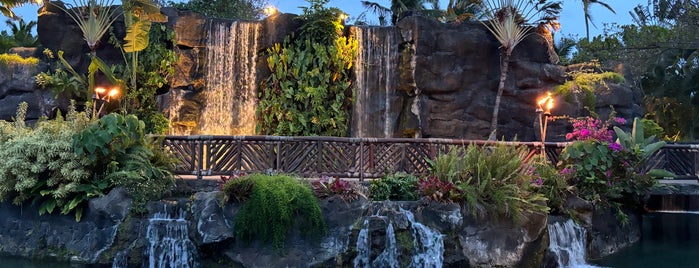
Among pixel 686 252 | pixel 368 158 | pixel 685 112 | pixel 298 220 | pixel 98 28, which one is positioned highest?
pixel 98 28

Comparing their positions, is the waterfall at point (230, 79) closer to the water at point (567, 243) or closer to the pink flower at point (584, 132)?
the pink flower at point (584, 132)

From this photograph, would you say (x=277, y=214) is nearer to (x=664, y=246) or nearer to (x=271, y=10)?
(x=664, y=246)

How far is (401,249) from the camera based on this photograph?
342 inches

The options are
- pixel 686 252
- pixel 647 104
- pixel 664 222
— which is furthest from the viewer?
pixel 647 104

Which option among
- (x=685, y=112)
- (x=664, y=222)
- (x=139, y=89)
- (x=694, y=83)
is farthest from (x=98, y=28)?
(x=685, y=112)

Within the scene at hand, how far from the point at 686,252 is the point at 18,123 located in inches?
572

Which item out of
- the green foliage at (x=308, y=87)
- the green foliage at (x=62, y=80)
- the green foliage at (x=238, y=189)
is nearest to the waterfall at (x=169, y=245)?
the green foliage at (x=238, y=189)

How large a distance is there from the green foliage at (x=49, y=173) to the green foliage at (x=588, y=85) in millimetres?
13552

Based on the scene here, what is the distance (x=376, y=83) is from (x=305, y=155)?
753cm

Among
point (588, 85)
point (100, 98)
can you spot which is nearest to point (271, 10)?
point (100, 98)

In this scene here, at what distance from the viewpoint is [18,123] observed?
1069 centimetres

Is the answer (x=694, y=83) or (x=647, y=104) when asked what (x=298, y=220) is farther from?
(x=647, y=104)

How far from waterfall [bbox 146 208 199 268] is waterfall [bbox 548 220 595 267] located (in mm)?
6445

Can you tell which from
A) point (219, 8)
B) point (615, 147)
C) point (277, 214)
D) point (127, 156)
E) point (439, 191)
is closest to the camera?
point (277, 214)
